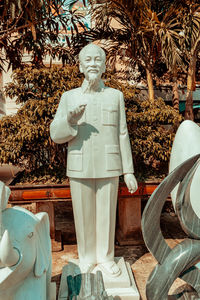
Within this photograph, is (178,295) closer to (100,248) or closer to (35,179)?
(100,248)

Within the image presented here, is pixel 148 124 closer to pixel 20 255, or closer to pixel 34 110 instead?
pixel 34 110

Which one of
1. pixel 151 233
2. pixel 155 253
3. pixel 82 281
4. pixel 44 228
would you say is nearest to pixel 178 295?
pixel 155 253

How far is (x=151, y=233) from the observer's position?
1.79 meters

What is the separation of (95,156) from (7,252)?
122 centimetres

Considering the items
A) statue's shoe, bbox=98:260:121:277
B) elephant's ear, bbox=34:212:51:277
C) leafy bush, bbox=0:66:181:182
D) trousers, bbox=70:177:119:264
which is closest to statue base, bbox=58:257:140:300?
statue's shoe, bbox=98:260:121:277

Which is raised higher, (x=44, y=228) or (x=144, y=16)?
(x=144, y=16)

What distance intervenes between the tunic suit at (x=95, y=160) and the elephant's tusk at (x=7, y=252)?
1.10m

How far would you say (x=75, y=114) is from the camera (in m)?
2.18

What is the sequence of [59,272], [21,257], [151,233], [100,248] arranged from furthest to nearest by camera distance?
[59,272], [100,248], [151,233], [21,257]

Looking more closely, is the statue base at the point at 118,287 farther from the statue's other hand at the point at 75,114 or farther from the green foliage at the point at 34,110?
the green foliage at the point at 34,110

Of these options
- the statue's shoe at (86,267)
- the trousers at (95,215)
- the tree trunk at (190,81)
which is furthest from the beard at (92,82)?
the tree trunk at (190,81)

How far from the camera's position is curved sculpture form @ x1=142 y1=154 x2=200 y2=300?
173 cm

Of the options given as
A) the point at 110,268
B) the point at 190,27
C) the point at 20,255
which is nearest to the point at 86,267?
the point at 110,268

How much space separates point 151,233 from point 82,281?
25.3 inches
